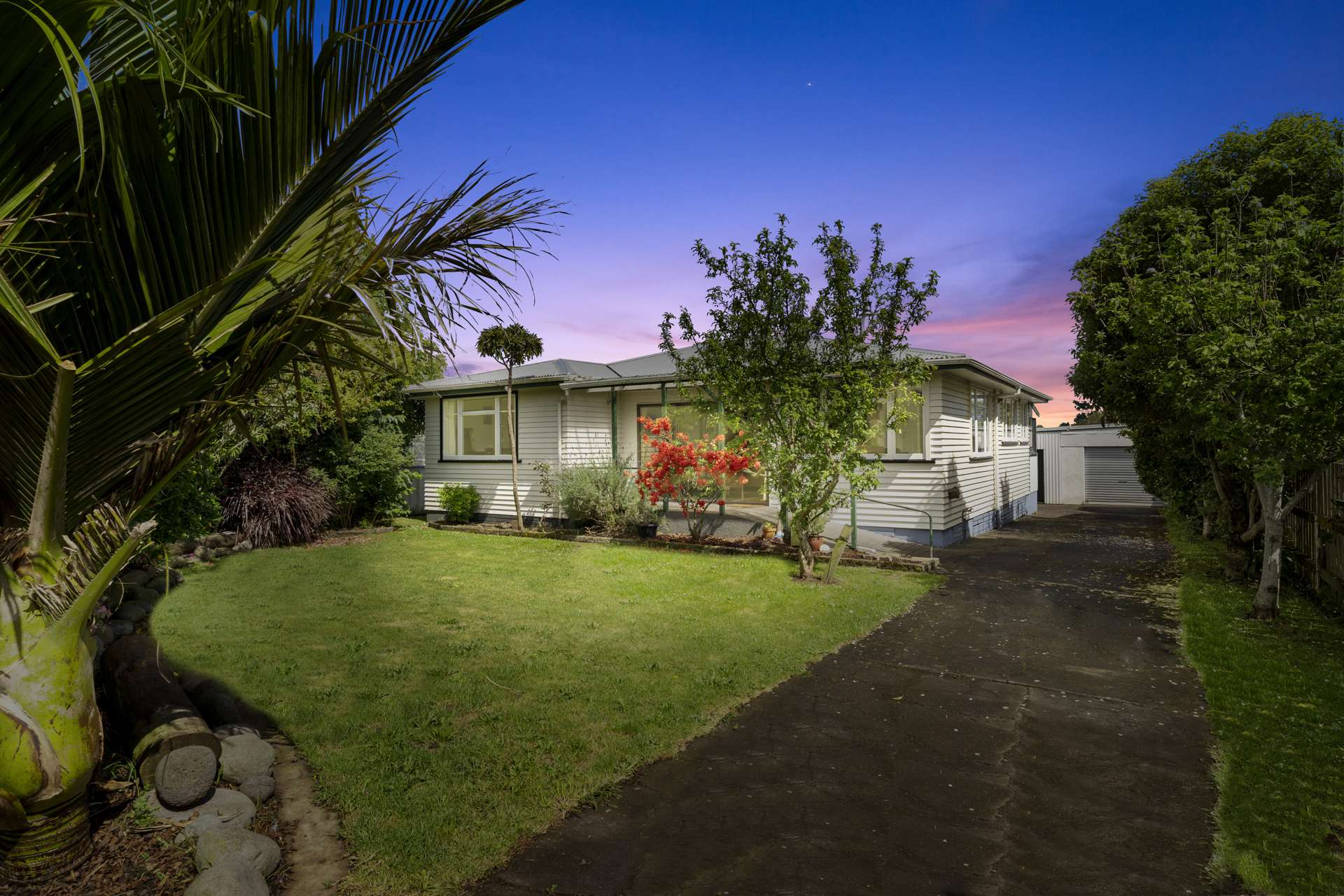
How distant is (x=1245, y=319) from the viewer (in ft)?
21.8

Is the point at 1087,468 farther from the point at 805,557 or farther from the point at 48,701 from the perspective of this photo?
the point at 48,701

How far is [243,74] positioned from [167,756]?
9.23 feet

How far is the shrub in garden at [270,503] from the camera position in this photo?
470 inches

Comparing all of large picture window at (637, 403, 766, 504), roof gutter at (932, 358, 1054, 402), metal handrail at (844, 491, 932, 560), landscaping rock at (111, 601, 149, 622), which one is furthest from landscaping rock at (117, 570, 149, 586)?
roof gutter at (932, 358, 1054, 402)

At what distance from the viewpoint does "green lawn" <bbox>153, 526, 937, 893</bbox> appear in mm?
Answer: 3365

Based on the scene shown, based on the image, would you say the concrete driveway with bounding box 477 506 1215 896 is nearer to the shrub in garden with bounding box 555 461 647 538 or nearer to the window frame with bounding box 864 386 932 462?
the window frame with bounding box 864 386 932 462

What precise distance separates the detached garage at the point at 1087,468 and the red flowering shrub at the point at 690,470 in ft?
50.2

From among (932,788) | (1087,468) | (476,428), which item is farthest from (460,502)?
(1087,468)

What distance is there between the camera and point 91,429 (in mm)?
Result: 2312

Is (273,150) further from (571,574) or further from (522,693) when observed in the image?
(571,574)

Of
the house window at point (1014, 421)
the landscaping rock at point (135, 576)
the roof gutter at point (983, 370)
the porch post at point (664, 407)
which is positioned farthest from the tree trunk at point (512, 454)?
the house window at point (1014, 421)

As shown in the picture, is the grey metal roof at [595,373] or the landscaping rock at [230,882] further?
the grey metal roof at [595,373]

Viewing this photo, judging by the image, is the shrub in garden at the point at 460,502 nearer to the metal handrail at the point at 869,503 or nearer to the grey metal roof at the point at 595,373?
the grey metal roof at the point at 595,373

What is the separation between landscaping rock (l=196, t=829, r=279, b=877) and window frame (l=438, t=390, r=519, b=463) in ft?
41.0
